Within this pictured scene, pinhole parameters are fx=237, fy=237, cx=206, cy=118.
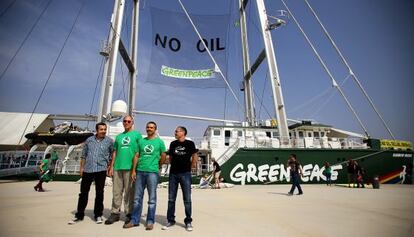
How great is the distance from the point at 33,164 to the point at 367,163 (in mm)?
19663

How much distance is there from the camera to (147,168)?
368cm

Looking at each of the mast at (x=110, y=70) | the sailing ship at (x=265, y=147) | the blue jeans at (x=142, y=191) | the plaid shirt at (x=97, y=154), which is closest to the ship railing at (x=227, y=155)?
the sailing ship at (x=265, y=147)

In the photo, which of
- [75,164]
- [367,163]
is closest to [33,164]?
[75,164]

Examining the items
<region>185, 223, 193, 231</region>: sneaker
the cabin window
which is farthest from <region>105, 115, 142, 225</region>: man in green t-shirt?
the cabin window

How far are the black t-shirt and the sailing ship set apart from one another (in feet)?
27.1

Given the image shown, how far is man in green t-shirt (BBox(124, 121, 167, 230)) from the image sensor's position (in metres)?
3.61

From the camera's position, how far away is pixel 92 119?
24812mm

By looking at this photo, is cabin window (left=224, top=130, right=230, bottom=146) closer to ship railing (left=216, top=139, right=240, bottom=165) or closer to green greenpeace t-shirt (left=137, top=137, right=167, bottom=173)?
ship railing (left=216, top=139, right=240, bottom=165)

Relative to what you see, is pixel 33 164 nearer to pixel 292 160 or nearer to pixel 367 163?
pixel 292 160

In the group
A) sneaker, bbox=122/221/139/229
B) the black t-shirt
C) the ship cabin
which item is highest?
the ship cabin

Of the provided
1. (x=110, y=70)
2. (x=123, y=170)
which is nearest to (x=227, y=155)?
(x=110, y=70)

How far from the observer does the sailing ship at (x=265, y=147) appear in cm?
1274

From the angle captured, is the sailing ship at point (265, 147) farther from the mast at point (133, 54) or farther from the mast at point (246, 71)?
the mast at point (246, 71)

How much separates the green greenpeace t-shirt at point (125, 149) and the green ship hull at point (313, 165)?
9.55 m
